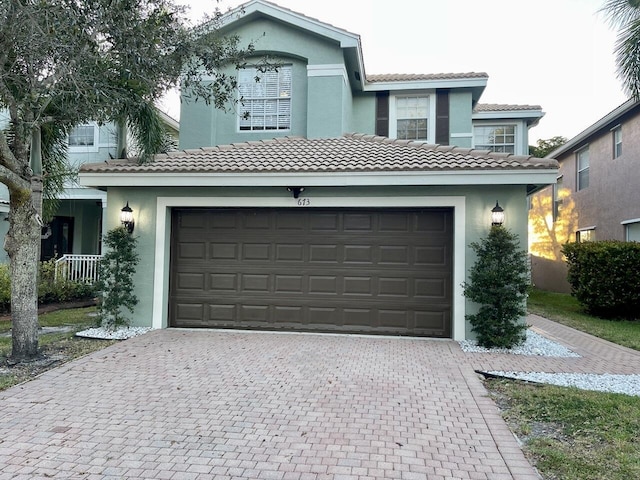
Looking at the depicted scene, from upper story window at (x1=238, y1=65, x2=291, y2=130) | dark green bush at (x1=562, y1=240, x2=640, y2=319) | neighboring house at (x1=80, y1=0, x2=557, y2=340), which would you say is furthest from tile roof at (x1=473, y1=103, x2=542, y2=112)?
upper story window at (x1=238, y1=65, x2=291, y2=130)

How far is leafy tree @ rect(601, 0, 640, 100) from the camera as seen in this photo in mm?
9484

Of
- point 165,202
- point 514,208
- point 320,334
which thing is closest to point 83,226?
point 165,202

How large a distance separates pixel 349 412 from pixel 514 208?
206 inches

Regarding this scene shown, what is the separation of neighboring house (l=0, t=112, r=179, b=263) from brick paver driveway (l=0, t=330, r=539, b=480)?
10.2 meters

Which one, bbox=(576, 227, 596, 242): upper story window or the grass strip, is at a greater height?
bbox=(576, 227, 596, 242): upper story window

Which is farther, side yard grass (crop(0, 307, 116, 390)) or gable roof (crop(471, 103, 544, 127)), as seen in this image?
gable roof (crop(471, 103, 544, 127))

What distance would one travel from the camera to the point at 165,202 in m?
8.81

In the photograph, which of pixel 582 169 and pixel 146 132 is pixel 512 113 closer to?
pixel 582 169

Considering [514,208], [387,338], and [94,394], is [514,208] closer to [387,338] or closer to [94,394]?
[387,338]

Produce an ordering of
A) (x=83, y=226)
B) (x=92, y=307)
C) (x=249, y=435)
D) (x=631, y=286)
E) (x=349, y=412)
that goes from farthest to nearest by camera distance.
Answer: (x=83, y=226)
(x=92, y=307)
(x=631, y=286)
(x=349, y=412)
(x=249, y=435)

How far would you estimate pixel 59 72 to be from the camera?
6207 mm

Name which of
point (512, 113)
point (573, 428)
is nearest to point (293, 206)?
point (573, 428)

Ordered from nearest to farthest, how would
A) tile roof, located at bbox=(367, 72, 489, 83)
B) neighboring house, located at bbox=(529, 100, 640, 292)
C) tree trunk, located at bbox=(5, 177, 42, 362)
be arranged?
1. tree trunk, located at bbox=(5, 177, 42, 362)
2. tile roof, located at bbox=(367, 72, 489, 83)
3. neighboring house, located at bbox=(529, 100, 640, 292)

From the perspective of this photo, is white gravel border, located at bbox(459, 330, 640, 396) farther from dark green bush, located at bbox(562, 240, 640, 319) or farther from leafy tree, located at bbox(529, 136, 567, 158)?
leafy tree, located at bbox(529, 136, 567, 158)
